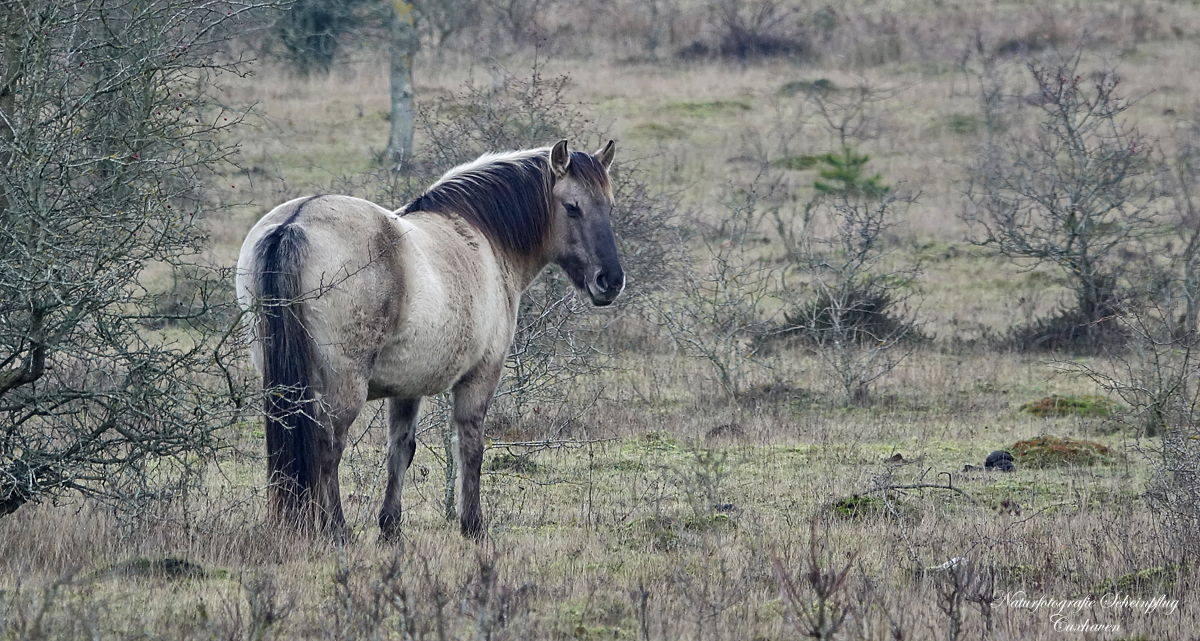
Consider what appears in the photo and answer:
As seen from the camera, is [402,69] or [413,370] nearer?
[413,370]

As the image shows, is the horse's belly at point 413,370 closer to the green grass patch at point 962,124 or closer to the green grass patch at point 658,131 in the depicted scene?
the green grass patch at point 658,131

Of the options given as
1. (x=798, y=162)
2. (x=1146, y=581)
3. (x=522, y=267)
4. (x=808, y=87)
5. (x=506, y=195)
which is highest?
(x=808, y=87)

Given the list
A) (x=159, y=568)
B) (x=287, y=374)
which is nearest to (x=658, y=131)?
(x=287, y=374)

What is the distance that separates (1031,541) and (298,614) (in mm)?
3480

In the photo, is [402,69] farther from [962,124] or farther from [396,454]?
[396,454]

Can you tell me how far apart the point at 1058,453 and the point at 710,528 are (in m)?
3.54

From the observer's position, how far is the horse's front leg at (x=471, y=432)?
593 cm

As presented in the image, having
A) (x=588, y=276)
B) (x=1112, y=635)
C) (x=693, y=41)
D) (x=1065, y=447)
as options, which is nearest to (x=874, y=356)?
(x=1065, y=447)

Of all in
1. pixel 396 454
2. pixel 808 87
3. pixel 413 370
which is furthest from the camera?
pixel 808 87

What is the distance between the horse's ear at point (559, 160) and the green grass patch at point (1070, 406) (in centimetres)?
558

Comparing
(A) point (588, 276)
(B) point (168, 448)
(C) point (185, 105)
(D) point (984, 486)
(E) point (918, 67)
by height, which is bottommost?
(D) point (984, 486)

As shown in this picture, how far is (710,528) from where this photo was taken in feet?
19.7

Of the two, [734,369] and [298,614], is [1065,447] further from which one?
[298,614]

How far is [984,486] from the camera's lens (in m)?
7.45
